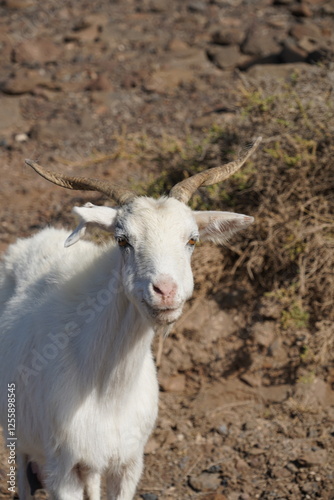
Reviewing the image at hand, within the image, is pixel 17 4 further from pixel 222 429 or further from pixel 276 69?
pixel 222 429

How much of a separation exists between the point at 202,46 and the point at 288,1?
312 cm

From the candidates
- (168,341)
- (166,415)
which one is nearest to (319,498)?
(166,415)

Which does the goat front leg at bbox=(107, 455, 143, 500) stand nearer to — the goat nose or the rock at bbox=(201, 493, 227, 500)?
the rock at bbox=(201, 493, 227, 500)

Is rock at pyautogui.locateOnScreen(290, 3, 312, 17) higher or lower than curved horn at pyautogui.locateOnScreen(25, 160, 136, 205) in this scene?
lower

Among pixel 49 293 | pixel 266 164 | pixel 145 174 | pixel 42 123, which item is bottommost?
pixel 42 123

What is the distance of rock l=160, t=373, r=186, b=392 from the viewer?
7.70 metres

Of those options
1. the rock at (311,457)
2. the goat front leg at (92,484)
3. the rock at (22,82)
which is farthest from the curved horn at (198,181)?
the rock at (22,82)

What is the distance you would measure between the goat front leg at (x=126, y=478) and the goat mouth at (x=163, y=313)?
1.44 meters

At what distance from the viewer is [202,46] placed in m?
14.9

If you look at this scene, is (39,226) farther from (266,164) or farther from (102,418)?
(102,418)

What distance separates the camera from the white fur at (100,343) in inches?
168

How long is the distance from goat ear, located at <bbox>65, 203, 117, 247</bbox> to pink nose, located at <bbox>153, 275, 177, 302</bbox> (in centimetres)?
70

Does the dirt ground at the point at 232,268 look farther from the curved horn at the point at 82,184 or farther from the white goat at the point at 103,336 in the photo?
the curved horn at the point at 82,184

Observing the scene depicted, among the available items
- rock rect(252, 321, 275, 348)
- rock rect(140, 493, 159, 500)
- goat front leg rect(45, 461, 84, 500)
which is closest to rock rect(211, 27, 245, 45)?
rock rect(252, 321, 275, 348)
